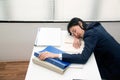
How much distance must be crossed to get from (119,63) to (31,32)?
4.68 ft

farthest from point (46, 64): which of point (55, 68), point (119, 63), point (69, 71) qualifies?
point (119, 63)

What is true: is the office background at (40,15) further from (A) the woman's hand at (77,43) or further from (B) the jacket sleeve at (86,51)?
(B) the jacket sleeve at (86,51)

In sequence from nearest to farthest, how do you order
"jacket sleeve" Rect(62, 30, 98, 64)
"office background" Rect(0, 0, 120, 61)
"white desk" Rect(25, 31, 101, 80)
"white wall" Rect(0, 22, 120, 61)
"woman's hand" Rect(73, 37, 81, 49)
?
"white desk" Rect(25, 31, 101, 80)
"jacket sleeve" Rect(62, 30, 98, 64)
"woman's hand" Rect(73, 37, 81, 49)
"office background" Rect(0, 0, 120, 61)
"white wall" Rect(0, 22, 120, 61)

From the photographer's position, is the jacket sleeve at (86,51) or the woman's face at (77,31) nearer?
the jacket sleeve at (86,51)

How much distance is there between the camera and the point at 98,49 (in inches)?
63.7

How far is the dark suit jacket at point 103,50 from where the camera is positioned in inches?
58.7

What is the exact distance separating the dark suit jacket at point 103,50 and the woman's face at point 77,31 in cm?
7

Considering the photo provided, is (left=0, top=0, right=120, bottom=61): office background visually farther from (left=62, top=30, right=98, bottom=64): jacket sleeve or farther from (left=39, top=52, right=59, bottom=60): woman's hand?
(left=39, top=52, right=59, bottom=60): woman's hand

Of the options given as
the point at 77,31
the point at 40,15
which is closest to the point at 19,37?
the point at 40,15

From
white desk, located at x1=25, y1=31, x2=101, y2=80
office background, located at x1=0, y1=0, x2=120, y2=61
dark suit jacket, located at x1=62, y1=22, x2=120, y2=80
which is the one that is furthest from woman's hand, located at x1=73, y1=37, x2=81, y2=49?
office background, located at x1=0, y1=0, x2=120, y2=61

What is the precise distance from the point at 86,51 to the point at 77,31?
276 mm

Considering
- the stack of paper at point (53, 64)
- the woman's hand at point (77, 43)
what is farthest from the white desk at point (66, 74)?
the woman's hand at point (77, 43)

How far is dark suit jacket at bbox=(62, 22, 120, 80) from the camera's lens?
4.89 ft

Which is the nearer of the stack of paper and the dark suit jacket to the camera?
the stack of paper
